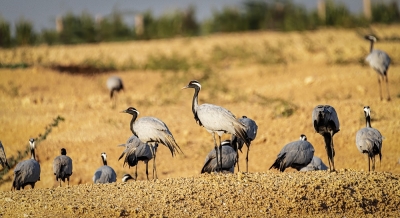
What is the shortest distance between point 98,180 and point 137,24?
25312 millimetres

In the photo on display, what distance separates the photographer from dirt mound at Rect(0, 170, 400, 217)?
10625 millimetres

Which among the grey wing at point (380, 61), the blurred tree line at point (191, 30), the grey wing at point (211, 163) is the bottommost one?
the grey wing at point (211, 163)

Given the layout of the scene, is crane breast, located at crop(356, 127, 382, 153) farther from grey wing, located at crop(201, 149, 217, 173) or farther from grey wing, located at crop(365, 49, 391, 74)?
grey wing, located at crop(365, 49, 391, 74)

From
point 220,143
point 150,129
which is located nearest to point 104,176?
point 150,129

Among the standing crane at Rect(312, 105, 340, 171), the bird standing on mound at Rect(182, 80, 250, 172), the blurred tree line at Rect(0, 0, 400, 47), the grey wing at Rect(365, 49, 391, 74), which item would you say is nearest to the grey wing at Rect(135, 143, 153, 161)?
the bird standing on mound at Rect(182, 80, 250, 172)

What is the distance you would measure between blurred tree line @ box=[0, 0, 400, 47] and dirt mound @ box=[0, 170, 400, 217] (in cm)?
2459

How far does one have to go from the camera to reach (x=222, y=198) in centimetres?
1093

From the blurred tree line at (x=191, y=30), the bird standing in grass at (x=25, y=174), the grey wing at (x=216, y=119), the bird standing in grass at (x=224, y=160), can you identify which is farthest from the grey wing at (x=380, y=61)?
the blurred tree line at (x=191, y=30)

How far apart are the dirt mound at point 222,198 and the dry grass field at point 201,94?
1.82m

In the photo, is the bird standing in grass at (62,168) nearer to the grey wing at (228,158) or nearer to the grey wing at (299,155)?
the grey wing at (228,158)

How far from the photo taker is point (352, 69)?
86.9 ft

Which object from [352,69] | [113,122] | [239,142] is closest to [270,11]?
[352,69]

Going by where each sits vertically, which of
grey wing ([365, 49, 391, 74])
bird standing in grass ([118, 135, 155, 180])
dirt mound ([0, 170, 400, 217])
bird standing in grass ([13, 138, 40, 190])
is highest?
grey wing ([365, 49, 391, 74])

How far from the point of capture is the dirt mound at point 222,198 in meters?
10.6
